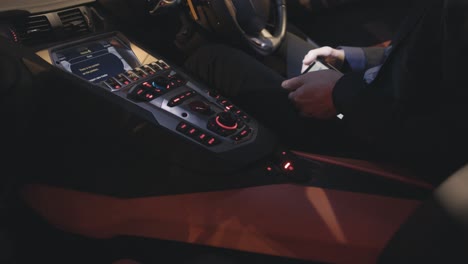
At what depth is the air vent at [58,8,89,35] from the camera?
1.10 metres

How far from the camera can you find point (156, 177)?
0.85 m

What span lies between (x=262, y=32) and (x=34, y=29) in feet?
2.33

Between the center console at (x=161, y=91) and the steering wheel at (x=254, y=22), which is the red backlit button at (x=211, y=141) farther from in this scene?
the steering wheel at (x=254, y=22)

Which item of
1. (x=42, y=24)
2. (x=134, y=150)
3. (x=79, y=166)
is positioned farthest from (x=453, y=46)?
(x=42, y=24)

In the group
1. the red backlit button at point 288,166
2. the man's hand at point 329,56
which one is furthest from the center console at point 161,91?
the man's hand at point 329,56

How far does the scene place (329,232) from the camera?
77cm

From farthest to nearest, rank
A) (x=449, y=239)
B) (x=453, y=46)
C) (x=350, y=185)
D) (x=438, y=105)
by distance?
(x=350, y=185)
(x=438, y=105)
(x=453, y=46)
(x=449, y=239)

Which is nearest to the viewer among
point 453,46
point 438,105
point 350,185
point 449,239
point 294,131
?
point 449,239

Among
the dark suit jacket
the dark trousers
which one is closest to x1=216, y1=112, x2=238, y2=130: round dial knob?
the dark trousers

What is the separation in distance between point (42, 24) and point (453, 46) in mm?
918

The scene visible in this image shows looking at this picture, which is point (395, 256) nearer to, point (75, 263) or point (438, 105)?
point (438, 105)

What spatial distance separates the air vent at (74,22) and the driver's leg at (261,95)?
33 centimetres

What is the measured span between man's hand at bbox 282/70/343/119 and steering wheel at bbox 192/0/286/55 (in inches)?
14.0

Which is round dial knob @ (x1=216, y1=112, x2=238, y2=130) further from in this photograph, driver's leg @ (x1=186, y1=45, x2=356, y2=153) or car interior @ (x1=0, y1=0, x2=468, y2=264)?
driver's leg @ (x1=186, y1=45, x2=356, y2=153)
